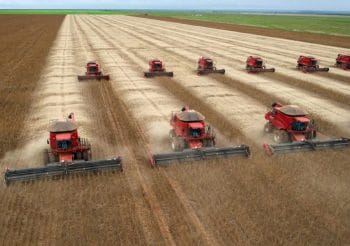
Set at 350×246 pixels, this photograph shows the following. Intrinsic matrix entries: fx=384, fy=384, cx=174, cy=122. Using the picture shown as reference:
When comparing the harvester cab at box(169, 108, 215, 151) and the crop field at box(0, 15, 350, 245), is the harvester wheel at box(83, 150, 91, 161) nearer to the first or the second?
the crop field at box(0, 15, 350, 245)

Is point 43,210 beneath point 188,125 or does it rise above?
beneath

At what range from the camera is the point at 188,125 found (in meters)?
16.3

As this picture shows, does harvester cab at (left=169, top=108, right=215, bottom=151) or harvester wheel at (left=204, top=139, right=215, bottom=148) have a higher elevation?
harvester cab at (left=169, top=108, right=215, bottom=151)

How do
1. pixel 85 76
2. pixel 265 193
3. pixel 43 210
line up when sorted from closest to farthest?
pixel 43 210, pixel 265 193, pixel 85 76

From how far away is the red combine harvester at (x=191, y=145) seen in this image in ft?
51.4

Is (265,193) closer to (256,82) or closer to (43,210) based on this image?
(43,210)

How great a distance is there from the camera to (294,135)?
1752 centimetres

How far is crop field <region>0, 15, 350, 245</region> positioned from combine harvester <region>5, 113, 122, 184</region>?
0.32 m

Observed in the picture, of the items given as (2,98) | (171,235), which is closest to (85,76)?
(2,98)

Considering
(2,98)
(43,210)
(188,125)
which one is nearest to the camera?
(43,210)

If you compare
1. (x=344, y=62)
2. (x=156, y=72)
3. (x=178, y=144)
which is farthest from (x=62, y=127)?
(x=344, y=62)

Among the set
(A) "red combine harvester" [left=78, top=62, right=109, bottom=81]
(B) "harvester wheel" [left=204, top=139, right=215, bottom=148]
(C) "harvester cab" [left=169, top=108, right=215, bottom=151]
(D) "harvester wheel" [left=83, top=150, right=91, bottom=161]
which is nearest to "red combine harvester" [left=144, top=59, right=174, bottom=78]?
(A) "red combine harvester" [left=78, top=62, right=109, bottom=81]

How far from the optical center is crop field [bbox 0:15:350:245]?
11.5 meters

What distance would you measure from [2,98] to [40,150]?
10.3 m
